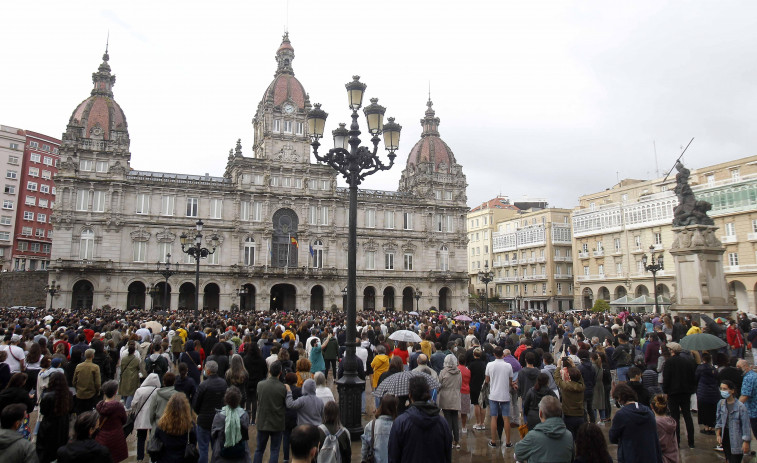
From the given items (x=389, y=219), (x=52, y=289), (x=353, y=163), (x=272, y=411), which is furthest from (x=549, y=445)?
(x=389, y=219)

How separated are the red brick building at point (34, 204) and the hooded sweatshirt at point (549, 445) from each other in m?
71.3

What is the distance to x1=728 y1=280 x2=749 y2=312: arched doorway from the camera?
1674 inches

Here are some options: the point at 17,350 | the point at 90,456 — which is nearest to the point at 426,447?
the point at 90,456

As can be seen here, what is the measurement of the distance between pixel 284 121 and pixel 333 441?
5049 cm

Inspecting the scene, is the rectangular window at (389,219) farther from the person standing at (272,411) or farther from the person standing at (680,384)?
the person standing at (272,411)

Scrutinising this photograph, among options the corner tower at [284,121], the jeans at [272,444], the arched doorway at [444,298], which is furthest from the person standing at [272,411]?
the arched doorway at [444,298]

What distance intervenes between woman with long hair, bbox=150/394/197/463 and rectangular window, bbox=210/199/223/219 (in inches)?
1810

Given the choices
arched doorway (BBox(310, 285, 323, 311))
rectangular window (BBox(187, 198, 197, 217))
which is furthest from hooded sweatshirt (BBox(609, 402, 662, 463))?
rectangular window (BBox(187, 198, 197, 217))

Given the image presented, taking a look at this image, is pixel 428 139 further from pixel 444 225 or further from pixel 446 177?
pixel 444 225

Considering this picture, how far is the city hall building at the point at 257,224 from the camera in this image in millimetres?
45625

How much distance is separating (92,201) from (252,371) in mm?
42978

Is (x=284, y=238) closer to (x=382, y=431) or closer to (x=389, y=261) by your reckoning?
(x=389, y=261)

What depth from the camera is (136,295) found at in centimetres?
4756

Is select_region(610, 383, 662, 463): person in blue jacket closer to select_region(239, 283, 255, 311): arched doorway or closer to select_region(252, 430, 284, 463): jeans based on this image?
select_region(252, 430, 284, 463): jeans
